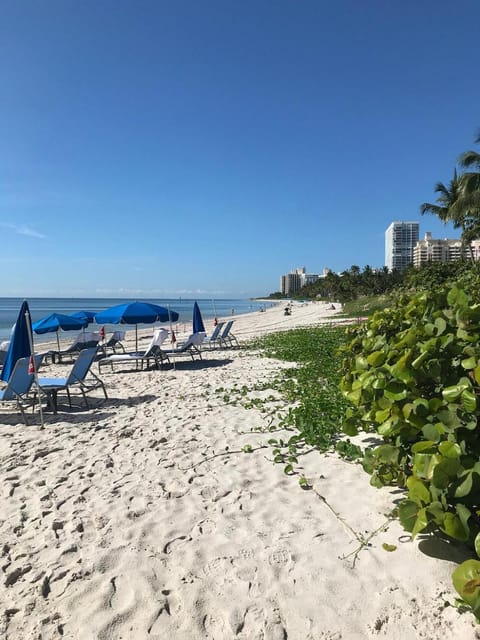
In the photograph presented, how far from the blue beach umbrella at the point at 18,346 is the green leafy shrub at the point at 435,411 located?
4895 millimetres

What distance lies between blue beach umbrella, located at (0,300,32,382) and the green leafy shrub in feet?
16.1

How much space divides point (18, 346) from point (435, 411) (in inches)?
216

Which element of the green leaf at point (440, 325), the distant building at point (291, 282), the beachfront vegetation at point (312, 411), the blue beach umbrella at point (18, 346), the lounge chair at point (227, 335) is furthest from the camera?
the distant building at point (291, 282)

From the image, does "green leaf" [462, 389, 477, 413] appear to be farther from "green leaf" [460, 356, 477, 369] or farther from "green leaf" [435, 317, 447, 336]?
"green leaf" [435, 317, 447, 336]

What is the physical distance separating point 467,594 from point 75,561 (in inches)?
80.7

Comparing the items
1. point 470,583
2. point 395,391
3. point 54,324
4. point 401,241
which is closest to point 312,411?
point 395,391

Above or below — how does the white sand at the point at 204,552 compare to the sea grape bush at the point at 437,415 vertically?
below

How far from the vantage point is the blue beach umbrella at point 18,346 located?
5609 millimetres

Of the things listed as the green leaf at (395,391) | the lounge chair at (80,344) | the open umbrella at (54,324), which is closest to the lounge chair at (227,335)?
the lounge chair at (80,344)

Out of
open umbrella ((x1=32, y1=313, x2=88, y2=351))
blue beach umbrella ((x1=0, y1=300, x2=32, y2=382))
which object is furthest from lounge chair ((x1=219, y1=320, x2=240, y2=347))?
blue beach umbrella ((x1=0, y1=300, x2=32, y2=382))

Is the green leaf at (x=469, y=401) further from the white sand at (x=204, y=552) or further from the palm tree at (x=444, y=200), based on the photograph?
the palm tree at (x=444, y=200)

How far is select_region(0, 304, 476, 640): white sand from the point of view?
191 cm

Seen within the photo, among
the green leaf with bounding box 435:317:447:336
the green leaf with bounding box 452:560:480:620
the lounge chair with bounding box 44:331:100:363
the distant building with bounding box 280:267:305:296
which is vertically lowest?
the lounge chair with bounding box 44:331:100:363

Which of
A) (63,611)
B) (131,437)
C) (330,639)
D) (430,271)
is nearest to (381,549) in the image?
(330,639)
